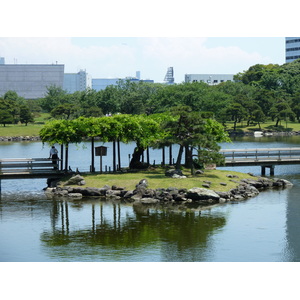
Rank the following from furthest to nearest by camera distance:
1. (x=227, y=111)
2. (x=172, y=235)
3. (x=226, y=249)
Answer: (x=227, y=111), (x=172, y=235), (x=226, y=249)

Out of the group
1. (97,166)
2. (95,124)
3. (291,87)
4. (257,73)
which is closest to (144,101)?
(291,87)

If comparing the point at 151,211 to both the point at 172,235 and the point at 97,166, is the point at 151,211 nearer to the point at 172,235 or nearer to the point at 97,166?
the point at 172,235

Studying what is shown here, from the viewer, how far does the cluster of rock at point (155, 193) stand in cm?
3731

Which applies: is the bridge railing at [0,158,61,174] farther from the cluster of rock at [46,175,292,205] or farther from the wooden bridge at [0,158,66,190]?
the cluster of rock at [46,175,292,205]

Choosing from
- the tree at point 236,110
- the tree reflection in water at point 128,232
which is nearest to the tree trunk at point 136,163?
the tree reflection in water at point 128,232

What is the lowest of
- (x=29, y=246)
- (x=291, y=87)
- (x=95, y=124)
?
(x=29, y=246)

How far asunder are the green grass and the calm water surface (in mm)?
2667

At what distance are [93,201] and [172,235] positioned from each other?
10.3 meters

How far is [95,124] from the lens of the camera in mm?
44250

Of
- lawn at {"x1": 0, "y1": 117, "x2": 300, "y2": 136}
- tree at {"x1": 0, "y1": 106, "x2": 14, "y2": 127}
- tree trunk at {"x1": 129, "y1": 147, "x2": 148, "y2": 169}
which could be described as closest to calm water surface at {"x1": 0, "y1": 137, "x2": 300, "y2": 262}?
tree trunk at {"x1": 129, "y1": 147, "x2": 148, "y2": 169}

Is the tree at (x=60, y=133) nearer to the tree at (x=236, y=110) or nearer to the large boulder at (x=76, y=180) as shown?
the large boulder at (x=76, y=180)

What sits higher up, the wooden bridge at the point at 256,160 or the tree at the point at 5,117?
the tree at the point at 5,117

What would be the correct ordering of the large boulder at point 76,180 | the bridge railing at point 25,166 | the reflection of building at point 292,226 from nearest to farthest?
the reflection of building at point 292,226, the large boulder at point 76,180, the bridge railing at point 25,166

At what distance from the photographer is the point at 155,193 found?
37656 mm
